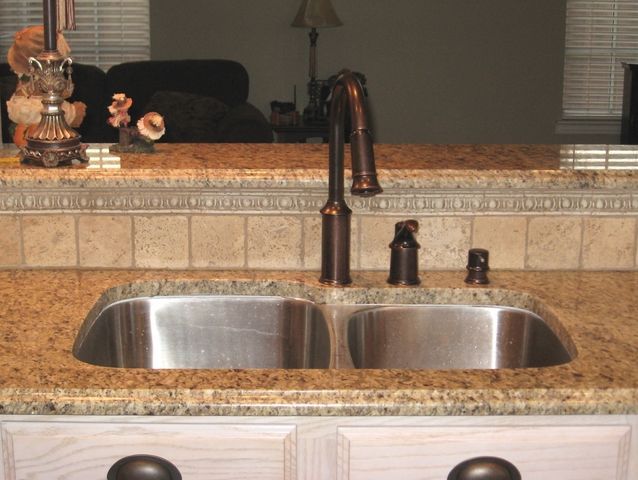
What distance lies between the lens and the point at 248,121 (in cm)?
512

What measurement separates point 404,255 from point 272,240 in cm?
25

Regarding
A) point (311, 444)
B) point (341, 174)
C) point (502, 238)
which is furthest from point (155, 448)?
point (502, 238)

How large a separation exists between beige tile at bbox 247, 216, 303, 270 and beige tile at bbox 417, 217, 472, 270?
0.22m

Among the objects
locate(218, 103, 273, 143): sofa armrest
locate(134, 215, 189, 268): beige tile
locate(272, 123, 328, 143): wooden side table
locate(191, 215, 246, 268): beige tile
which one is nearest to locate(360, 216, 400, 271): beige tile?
locate(191, 215, 246, 268): beige tile

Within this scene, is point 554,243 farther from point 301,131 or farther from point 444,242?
point 301,131

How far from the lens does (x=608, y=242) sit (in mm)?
1762

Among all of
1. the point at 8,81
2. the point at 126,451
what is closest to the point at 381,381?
the point at 126,451

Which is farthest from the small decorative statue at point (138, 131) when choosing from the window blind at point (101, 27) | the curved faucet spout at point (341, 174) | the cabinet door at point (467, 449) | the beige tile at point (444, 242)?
the window blind at point (101, 27)

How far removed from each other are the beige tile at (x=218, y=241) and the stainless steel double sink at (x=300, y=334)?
10 cm

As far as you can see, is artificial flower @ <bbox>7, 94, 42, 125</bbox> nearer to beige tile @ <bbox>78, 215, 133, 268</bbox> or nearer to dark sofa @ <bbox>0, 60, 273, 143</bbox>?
beige tile @ <bbox>78, 215, 133, 268</bbox>

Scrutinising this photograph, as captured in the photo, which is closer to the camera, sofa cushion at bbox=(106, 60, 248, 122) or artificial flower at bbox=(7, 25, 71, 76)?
artificial flower at bbox=(7, 25, 71, 76)

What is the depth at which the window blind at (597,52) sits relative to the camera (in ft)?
23.3

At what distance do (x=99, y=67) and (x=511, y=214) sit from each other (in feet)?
18.0

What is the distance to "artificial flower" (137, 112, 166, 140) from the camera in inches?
74.1
